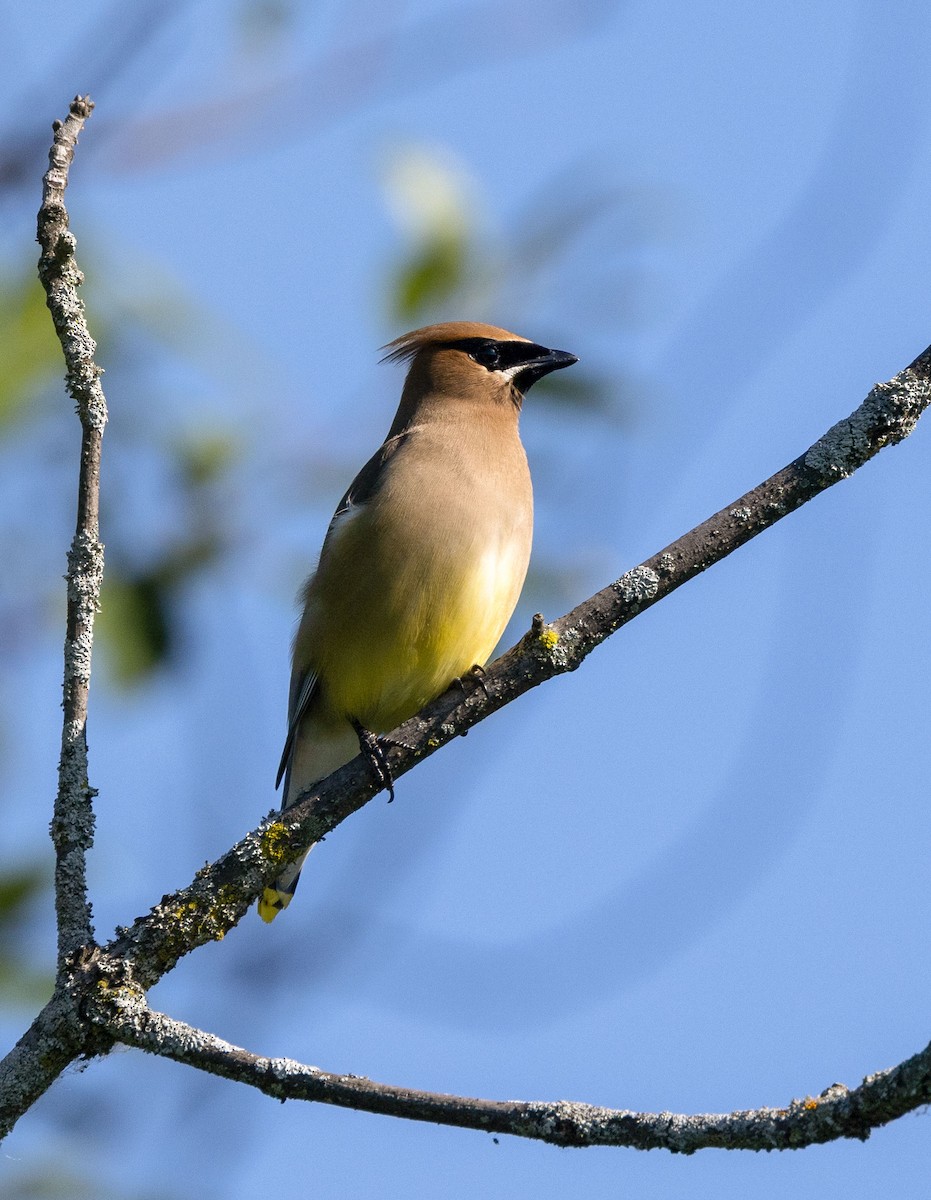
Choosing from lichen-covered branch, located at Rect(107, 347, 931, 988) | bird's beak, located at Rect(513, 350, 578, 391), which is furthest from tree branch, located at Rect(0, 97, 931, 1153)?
bird's beak, located at Rect(513, 350, 578, 391)

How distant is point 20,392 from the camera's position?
12.4 ft

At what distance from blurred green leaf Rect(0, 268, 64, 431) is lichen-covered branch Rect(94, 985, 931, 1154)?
1.36m

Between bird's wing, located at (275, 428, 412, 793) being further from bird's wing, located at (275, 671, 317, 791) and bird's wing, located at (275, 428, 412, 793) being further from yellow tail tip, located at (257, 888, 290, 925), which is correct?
yellow tail tip, located at (257, 888, 290, 925)

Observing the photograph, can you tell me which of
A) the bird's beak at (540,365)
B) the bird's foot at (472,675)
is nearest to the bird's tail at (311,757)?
the bird's foot at (472,675)

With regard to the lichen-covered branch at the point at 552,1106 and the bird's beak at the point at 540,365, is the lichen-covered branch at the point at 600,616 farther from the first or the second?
the bird's beak at the point at 540,365

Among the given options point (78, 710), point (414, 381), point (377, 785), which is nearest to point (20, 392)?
point (78, 710)

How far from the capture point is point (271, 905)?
212 inches

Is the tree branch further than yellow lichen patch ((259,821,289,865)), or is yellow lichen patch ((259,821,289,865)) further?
yellow lichen patch ((259,821,289,865))

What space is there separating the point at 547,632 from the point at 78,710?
0.93 m

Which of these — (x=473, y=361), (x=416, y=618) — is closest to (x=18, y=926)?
(x=416, y=618)

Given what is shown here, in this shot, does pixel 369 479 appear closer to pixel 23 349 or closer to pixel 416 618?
pixel 416 618

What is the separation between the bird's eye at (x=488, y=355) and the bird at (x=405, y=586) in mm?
308

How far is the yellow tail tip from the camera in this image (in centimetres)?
536

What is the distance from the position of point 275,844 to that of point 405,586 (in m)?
1.81
